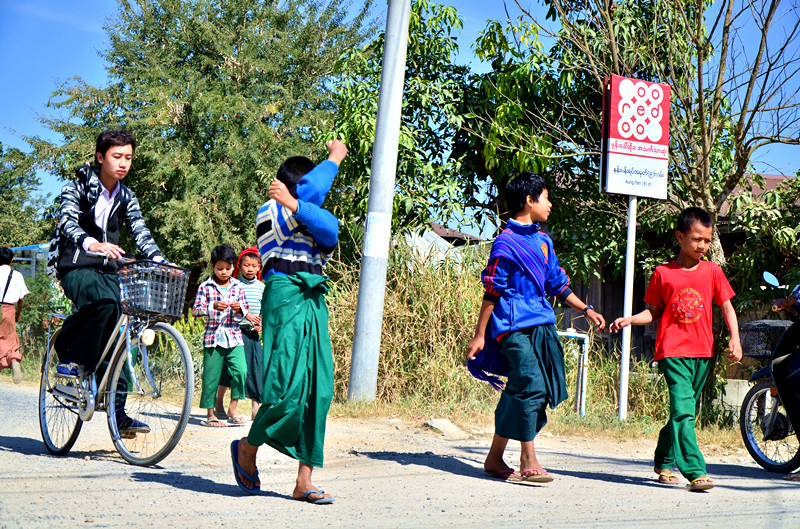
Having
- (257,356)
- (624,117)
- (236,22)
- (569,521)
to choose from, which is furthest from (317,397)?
(236,22)

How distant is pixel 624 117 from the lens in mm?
7938

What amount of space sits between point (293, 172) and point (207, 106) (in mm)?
14128

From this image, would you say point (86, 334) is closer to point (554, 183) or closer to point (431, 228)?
point (431, 228)

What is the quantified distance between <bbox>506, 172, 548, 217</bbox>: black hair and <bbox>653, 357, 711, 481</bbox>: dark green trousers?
1.30 meters

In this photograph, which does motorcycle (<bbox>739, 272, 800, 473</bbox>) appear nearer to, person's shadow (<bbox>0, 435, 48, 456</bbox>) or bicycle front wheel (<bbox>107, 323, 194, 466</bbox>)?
bicycle front wheel (<bbox>107, 323, 194, 466</bbox>)

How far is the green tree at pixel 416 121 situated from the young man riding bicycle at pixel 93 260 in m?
6.33

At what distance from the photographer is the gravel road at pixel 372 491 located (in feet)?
12.1

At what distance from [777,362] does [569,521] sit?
2695mm

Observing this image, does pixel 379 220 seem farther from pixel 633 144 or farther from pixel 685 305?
pixel 685 305

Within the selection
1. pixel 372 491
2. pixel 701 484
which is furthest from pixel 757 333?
pixel 372 491

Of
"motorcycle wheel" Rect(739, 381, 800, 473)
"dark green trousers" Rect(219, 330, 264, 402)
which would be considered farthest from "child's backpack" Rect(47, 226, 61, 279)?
"motorcycle wheel" Rect(739, 381, 800, 473)

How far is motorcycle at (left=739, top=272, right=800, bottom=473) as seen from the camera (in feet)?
18.4

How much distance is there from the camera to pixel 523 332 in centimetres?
490

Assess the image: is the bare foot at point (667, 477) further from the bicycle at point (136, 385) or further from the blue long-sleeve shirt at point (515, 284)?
the bicycle at point (136, 385)
